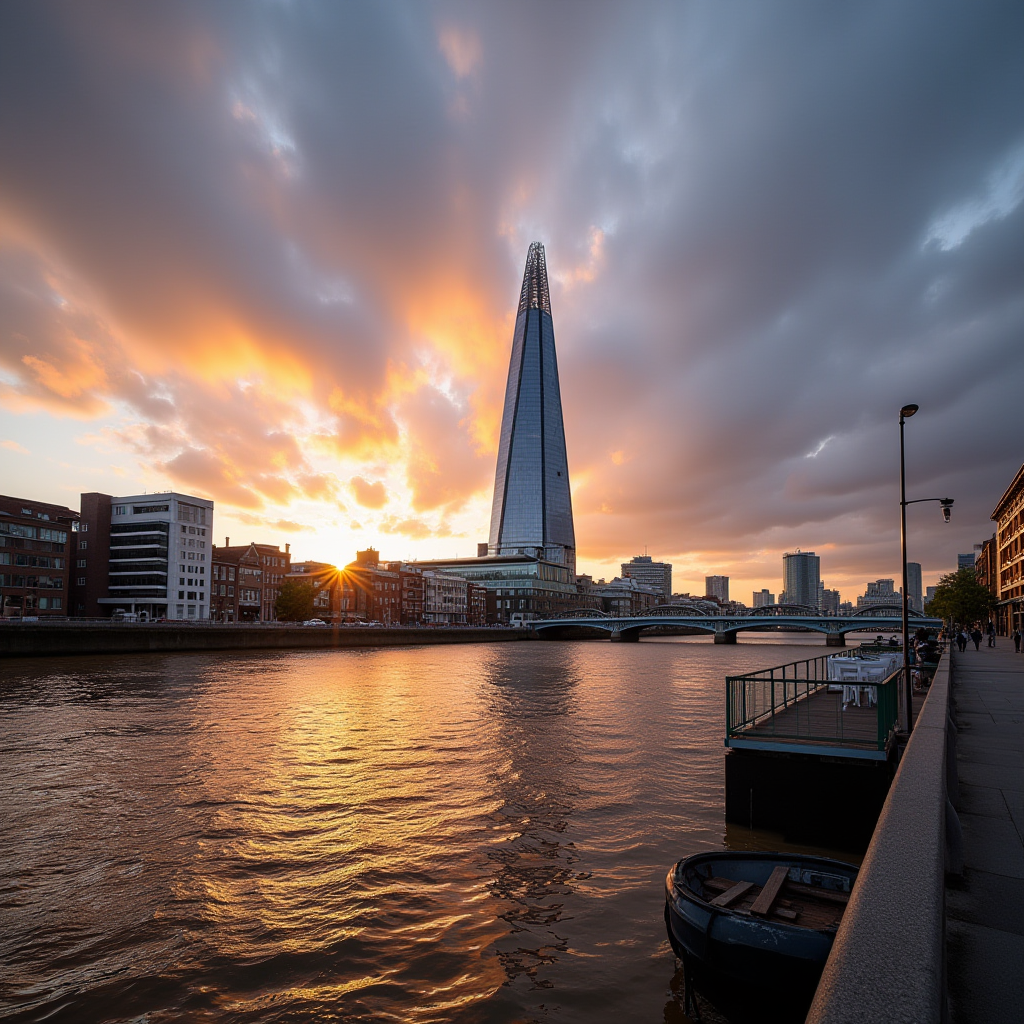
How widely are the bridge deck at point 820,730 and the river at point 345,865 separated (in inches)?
76.3

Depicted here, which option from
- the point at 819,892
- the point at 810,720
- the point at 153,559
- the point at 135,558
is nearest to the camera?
the point at 819,892

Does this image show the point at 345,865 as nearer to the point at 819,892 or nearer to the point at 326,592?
the point at 819,892

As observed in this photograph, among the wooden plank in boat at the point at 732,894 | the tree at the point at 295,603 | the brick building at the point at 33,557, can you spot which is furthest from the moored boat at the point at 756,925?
the tree at the point at 295,603

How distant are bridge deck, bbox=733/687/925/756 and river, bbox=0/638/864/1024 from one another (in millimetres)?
1938

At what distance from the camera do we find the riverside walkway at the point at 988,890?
15.1ft

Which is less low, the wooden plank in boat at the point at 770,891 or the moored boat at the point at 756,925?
the wooden plank in boat at the point at 770,891

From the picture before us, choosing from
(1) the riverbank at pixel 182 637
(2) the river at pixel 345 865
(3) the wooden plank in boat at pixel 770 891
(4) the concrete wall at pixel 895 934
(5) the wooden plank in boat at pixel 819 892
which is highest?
(4) the concrete wall at pixel 895 934

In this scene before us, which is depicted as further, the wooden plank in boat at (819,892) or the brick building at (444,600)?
the brick building at (444,600)

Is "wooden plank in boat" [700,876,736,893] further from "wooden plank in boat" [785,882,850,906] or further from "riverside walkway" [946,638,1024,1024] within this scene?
"riverside walkway" [946,638,1024,1024]

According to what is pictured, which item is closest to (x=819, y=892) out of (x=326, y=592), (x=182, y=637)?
(x=182, y=637)

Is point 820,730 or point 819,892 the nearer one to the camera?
point 819,892

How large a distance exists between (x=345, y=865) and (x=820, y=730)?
9999 mm

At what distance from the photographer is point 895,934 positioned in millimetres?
3652

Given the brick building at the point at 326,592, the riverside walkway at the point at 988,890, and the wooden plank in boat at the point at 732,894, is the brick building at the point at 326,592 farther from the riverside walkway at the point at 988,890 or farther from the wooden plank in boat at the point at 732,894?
the wooden plank in boat at the point at 732,894
